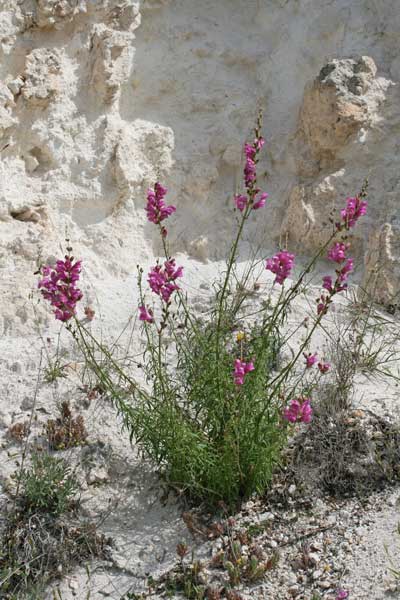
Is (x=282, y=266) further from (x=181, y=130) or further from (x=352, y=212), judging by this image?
(x=181, y=130)

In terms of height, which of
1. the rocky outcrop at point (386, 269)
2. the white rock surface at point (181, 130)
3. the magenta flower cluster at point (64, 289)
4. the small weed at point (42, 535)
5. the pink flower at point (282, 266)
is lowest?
the small weed at point (42, 535)

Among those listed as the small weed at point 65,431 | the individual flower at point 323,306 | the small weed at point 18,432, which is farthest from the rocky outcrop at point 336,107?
the small weed at point 18,432

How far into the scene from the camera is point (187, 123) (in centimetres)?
641

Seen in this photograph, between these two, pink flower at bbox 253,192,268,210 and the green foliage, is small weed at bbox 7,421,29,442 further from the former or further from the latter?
pink flower at bbox 253,192,268,210

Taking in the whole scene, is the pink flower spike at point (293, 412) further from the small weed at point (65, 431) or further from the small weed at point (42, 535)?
the small weed at point (65, 431)

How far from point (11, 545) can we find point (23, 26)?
388cm

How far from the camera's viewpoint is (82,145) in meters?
5.84

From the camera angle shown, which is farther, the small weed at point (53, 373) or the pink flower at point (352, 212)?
the small weed at point (53, 373)

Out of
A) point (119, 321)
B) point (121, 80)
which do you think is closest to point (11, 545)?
point (119, 321)

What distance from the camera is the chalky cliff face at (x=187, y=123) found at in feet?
18.6

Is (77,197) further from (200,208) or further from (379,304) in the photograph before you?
(379,304)

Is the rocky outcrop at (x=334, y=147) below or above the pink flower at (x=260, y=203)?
above

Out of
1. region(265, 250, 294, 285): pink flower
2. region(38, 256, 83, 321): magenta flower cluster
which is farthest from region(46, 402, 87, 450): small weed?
region(265, 250, 294, 285): pink flower

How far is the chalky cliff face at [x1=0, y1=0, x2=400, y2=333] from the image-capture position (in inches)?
223
